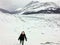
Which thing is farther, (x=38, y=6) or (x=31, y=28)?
(x=38, y=6)

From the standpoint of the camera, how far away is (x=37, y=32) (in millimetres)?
3582

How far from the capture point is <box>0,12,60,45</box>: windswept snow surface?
→ 3.47 m

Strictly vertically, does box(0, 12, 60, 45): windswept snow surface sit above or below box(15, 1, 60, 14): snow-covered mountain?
below

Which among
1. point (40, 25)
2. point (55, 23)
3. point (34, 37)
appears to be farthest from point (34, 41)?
point (55, 23)

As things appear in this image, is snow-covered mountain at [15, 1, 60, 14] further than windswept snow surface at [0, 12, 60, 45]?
Yes

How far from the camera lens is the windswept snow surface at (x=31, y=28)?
3.47 metres

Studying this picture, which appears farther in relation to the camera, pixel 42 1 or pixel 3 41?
pixel 42 1

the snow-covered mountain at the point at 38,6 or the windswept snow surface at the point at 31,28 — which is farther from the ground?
the snow-covered mountain at the point at 38,6

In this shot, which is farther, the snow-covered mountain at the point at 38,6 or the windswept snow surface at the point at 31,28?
the snow-covered mountain at the point at 38,6

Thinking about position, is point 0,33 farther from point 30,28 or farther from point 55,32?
point 55,32

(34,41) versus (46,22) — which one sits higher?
(46,22)

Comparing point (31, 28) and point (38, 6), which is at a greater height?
point (38, 6)

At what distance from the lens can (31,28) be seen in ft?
11.8

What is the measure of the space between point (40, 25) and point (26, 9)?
17.0 inches
